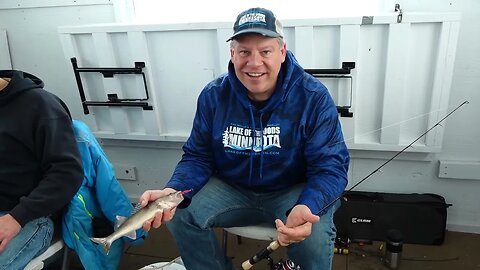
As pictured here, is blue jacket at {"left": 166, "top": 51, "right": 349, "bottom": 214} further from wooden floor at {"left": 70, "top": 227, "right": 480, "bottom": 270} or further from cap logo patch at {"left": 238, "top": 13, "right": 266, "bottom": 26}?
wooden floor at {"left": 70, "top": 227, "right": 480, "bottom": 270}

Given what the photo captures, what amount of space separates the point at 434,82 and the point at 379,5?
522mm

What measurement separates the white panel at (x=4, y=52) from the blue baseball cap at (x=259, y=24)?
1.95 meters

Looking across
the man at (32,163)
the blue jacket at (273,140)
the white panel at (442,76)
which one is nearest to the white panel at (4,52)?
the man at (32,163)

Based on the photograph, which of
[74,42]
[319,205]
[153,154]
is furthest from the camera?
[153,154]

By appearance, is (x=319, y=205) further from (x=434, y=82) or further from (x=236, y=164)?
(x=434, y=82)

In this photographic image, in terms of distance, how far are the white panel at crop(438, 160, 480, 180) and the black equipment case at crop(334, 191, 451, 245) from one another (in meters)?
0.15

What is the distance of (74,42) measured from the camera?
7.68ft

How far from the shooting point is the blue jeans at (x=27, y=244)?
4.73 ft

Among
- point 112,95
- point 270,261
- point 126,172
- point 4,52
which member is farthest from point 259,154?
point 4,52

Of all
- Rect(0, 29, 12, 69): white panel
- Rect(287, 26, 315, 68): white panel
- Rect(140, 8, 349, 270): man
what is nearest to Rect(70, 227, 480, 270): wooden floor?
Rect(140, 8, 349, 270): man

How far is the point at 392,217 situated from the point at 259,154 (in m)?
1.07

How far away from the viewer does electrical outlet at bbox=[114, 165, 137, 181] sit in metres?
2.79

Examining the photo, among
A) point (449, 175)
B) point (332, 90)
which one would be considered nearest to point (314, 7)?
point (332, 90)

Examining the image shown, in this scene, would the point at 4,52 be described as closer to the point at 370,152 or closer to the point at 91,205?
the point at 91,205
